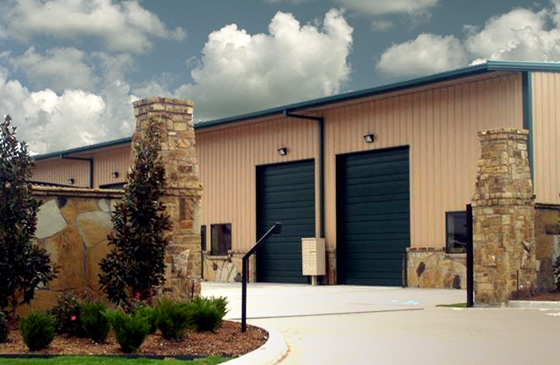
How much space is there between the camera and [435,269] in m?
29.6

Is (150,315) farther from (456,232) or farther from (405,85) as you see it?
(405,85)

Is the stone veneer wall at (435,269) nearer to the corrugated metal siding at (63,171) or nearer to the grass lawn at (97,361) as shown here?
the grass lawn at (97,361)

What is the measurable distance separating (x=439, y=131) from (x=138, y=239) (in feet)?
60.3

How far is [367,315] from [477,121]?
40.5 feet

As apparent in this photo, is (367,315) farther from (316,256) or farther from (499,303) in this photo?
(316,256)

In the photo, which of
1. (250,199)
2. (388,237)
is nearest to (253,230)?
(250,199)

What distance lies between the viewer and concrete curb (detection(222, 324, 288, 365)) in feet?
33.9

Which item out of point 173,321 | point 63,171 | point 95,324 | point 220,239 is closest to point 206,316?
point 173,321

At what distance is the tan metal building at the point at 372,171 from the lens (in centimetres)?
2797

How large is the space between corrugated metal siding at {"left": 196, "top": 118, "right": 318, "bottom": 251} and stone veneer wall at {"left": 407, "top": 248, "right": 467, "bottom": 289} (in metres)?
7.04

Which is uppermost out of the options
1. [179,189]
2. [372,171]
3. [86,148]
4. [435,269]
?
[86,148]

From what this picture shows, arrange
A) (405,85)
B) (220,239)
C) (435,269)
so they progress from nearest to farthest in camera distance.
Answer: (405,85) → (435,269) → (220,239)

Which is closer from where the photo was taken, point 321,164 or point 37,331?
point 37,331

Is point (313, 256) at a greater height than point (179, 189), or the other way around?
point (179, 189)
